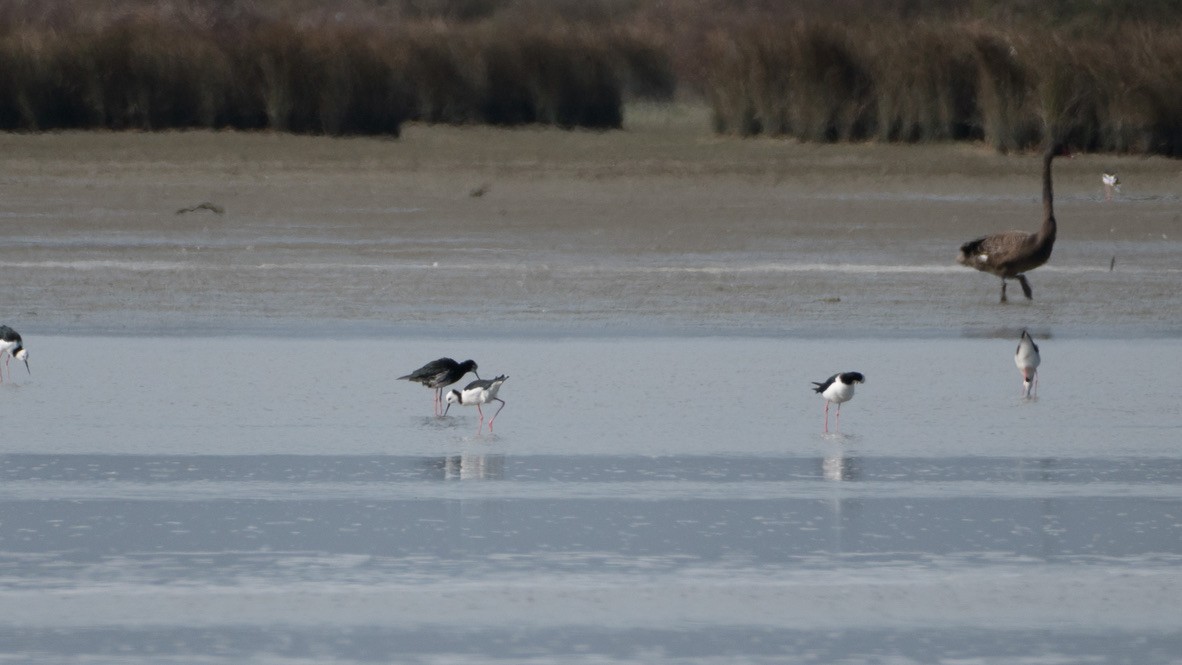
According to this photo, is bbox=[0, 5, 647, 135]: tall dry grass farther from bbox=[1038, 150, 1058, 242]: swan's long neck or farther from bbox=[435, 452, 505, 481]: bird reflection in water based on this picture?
bbox=[435, 452, 505, 481]: bird reflection in water

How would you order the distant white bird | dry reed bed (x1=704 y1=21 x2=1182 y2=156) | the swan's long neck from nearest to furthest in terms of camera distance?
the swan's long neck < the distant white bird < dry reed bed (x1=704 y1=21 x2=1182 y2=156)

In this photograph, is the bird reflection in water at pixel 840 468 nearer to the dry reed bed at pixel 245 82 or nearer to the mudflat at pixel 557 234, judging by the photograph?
the mudflat at pixel 557 234

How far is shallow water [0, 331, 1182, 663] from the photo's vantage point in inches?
206

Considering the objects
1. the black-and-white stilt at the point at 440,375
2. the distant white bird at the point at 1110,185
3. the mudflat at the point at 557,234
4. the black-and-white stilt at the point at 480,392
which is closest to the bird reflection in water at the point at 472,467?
the black-and-white stilt at the point at 480,392

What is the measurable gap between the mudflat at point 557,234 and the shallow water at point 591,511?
1.85 m

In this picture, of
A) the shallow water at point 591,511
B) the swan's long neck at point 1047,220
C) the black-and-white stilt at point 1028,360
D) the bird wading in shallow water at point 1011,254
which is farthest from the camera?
the swan's long neck at point 1047,220

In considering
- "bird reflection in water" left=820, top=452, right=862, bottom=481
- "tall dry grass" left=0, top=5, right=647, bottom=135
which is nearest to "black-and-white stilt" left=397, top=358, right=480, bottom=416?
"bird reflection in water" left=820, top=452, right=862, bottom=481

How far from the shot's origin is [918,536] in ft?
20.9

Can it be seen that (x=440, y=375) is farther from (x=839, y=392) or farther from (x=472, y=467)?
(x=839, y=392)

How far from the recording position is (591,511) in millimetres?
6719

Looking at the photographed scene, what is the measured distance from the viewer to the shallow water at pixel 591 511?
17.1 ft

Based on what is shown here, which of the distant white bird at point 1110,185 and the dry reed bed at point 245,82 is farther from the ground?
the dry reed bed at point 245,82

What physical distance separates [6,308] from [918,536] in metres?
7.58

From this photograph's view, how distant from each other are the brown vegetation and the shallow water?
40.5 feet
